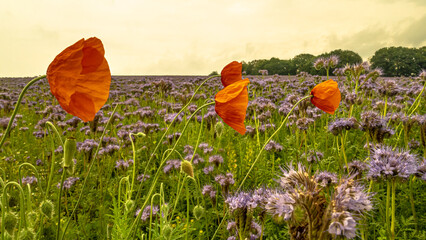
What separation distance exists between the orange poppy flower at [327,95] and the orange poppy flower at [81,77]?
34.4 inches

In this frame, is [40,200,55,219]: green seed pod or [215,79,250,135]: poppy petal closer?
[215,79,250,135]: poppy petal

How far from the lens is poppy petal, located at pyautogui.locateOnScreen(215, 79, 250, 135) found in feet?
3.47

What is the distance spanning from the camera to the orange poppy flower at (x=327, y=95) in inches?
47.3

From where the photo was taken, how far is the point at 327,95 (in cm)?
121

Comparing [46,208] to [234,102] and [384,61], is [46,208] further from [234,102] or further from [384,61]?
[384,61]

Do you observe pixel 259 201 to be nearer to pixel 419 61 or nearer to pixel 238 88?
pixel 238 88

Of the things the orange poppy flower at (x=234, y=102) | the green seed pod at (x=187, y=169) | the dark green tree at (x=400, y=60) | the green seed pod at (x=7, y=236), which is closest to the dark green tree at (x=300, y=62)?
the dark green tree at (x=400, y=60)

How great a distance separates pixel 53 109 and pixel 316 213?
265 inches

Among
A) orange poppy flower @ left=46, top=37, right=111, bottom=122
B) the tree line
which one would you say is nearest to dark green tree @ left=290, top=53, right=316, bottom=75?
the tree line

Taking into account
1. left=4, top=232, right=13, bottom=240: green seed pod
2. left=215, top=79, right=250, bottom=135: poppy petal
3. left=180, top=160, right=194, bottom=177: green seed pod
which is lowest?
left=4, top=232, right=13, bottom=240: green seed pod

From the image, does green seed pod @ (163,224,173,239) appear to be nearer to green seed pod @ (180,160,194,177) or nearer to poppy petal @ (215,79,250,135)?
green seed pod @ (180,160,194,177)

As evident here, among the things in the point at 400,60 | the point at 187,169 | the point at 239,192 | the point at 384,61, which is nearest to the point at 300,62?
the point at 384,61

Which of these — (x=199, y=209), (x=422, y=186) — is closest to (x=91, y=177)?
(x=199, y=209)

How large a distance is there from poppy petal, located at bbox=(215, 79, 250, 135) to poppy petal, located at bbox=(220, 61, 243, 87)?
0.24m
